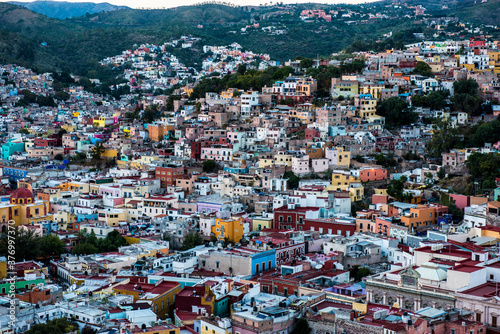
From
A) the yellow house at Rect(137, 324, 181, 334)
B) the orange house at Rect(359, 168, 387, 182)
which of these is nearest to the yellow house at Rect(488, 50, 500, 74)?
the orange house at Rect(359, 168, 387, 182)

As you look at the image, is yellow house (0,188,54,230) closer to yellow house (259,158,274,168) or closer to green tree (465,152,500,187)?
yellow house (259,158,274,168)

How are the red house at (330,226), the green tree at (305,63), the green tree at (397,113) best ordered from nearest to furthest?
the red house at (330,226)
the green tree at (397,113)
the green tree at (305,63)

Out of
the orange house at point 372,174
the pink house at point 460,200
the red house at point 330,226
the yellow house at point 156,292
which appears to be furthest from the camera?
the orange house at point 372,174

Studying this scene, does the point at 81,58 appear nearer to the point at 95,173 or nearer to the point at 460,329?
the point at 95,173

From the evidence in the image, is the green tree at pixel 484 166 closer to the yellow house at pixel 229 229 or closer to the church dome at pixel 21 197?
the yellow house at pixel 229 229

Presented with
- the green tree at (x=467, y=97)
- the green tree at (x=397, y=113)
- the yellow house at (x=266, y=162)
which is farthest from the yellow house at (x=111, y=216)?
the green tree at (x=467, y=97)

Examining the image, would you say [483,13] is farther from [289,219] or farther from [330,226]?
[330,226]

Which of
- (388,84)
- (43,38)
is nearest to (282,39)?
(43,38)
